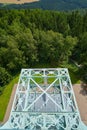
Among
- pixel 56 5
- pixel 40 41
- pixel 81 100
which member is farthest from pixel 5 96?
pixel 56 5

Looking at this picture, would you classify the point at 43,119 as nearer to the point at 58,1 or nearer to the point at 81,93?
the point at 81,93

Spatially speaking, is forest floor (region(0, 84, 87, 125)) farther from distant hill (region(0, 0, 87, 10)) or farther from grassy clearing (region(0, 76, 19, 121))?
distant hill (region(0, 0, 87, 10))

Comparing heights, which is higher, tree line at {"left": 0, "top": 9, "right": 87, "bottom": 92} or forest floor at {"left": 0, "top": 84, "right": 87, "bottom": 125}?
tree line at {"left": 0, "top": 9, "right": 87, "bottom": 92}

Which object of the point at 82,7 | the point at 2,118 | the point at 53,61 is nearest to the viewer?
the point at 2,118

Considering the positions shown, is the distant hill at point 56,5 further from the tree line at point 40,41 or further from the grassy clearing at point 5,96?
the grassy clearing at point 5,96

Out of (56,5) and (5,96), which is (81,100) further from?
(56,5)

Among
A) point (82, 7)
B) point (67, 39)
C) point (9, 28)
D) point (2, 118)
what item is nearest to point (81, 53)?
point (67, 39)

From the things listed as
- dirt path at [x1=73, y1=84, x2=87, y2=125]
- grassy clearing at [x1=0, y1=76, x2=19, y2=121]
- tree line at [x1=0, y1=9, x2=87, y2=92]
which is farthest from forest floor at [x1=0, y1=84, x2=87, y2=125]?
tree line at [x1=0, y1=9, x2=87, y2=92]
